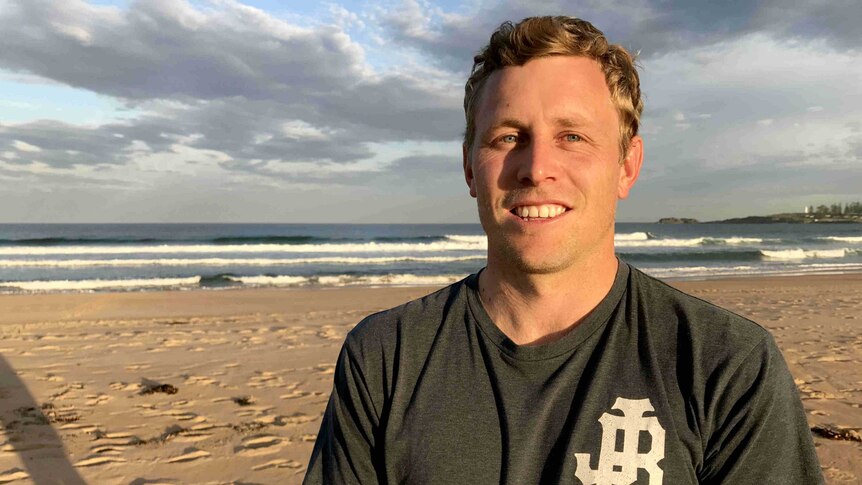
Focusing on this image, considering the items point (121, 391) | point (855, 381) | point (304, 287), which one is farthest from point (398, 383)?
point (304, 287)

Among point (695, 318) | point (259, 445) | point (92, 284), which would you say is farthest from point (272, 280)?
point (695, 318)

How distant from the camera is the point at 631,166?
6.21 feet

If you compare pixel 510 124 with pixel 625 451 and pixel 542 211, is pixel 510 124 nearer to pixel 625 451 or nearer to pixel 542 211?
pixel 542 211

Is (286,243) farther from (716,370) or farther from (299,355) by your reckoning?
(716,370)

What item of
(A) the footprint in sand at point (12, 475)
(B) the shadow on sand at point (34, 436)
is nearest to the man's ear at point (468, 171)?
(B) the shadow on sand at point (34, 436)

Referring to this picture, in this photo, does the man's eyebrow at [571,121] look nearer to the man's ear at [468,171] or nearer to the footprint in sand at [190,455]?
the man's ear at [468,171]

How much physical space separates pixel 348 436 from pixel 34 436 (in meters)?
5.16

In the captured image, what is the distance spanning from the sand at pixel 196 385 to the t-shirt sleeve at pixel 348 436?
321cm

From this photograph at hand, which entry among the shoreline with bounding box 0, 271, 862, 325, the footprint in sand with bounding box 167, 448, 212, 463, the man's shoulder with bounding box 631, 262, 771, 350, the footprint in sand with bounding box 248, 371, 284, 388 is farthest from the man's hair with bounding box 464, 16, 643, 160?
the shoreline with bounding box 0, 271, 862, 325

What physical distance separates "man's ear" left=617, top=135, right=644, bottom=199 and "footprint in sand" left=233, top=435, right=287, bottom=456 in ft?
13.5

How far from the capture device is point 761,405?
4.35 feet

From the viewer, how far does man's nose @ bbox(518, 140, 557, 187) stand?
1618 millimetres

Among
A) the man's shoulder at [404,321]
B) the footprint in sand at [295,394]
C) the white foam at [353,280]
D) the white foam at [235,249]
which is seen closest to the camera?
the man's shoulder at [404,321]

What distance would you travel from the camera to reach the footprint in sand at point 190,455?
479 centimetres
